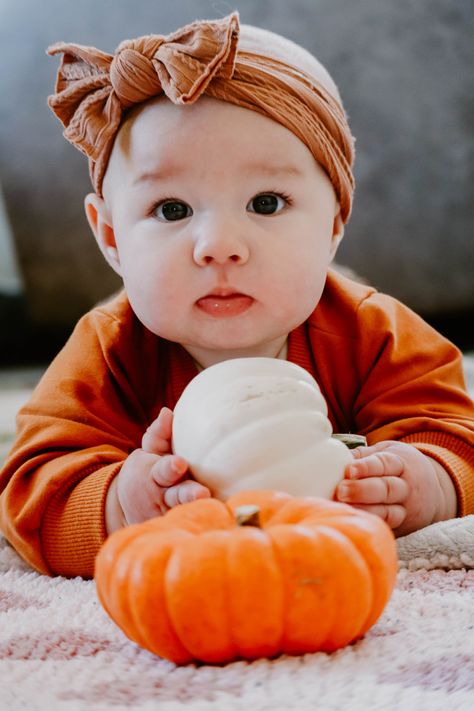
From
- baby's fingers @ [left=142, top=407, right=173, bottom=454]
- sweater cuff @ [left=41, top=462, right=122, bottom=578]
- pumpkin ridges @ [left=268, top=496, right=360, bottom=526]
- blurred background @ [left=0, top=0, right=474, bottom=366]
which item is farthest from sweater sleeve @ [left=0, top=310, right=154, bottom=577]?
blurred background @ [left=0, top=0, right=474, bottom=366]

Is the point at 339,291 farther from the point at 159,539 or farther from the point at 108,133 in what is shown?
the point at 159,539

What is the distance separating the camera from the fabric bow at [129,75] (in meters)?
0.90

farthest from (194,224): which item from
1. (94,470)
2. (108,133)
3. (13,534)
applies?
(13,534)

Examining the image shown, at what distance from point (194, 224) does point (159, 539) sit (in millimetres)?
431

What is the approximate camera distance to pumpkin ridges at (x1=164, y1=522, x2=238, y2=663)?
53cm

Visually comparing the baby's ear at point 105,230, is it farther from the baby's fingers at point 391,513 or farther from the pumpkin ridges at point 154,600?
the pumpkin ridges at point 154,600

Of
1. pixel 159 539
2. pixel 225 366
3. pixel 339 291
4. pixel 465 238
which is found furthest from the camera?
pixel 465 238

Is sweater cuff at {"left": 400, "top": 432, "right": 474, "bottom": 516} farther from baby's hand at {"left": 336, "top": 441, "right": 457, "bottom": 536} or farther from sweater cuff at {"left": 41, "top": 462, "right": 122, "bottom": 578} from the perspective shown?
sweater cuff at {"left": 41, "top": 462, "right": 122, "bottom": 578}

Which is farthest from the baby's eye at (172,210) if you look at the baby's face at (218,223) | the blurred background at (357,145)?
the blurred background at (357,145)

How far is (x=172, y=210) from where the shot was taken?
0.95 m

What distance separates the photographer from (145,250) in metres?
→ 0.96

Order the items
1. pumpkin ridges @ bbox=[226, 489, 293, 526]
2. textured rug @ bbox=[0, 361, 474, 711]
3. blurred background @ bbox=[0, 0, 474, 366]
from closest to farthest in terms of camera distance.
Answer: textured rug @ bbox=[0, 361, 474, 711] < pumpkin ridges @ bbox=[226, 489, 293, 526] < blurred background @ bbox=[0, 0, 474, 366]

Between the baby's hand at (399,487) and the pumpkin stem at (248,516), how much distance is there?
17cm

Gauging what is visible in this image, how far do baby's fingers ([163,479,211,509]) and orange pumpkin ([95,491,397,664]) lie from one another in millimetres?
123
